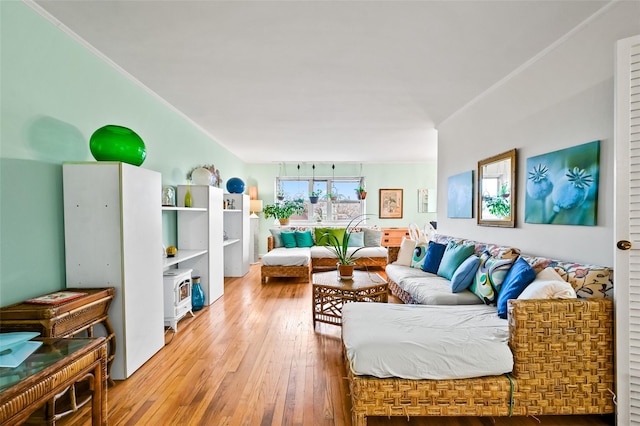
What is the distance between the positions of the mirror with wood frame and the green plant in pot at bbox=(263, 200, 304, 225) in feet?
16.3

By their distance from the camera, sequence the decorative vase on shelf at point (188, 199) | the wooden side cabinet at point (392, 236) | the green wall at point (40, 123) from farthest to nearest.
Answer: the wooden side cabinet at point (392, 236) < the decorative vase on shelf at point (188, 199) < the green wall at point (40, 123)

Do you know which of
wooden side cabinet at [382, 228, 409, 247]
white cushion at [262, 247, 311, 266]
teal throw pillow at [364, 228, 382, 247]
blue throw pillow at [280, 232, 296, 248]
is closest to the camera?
white cushion at [262, 247, 311, 266]

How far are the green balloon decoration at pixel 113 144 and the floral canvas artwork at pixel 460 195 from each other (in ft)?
11.8

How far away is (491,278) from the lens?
8.62 ft

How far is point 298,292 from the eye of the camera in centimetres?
484

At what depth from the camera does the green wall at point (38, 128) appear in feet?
6.03

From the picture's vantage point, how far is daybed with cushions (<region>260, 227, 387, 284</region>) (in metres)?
5.47

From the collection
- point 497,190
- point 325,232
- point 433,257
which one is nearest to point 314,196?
point 325,232

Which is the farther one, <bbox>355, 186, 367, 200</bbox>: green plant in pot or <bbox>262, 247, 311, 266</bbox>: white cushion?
<bbox>355, 186, 367, 200</bbox>: green plant in pot

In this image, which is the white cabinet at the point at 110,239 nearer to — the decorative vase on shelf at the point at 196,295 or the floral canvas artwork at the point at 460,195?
the decorative vase on shelf at the point at 196,295

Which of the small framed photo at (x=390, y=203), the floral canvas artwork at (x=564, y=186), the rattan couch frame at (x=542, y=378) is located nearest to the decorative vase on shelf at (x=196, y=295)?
the rattan couch frame at (x=542, y=378)

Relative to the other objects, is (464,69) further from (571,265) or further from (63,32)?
(63,32)

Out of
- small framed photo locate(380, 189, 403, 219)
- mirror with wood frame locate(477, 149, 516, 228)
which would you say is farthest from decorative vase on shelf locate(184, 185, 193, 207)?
small framed photo locate(380, 189, 403, 219)

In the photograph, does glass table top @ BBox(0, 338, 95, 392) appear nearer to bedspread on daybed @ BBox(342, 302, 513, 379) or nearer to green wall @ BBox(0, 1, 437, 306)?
green wall @ BBox(0, 1, 437, 306)
